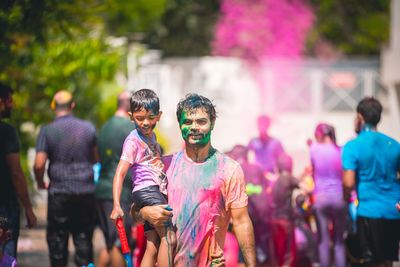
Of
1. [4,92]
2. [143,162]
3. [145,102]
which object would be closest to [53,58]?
[4,92]

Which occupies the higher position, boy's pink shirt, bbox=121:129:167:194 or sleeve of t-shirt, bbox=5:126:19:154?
sleeve of t-shirt, bbox=5:126:19:154

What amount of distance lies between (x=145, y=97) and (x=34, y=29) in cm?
432

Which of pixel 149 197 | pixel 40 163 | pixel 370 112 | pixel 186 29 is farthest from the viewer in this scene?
pixel 186 29

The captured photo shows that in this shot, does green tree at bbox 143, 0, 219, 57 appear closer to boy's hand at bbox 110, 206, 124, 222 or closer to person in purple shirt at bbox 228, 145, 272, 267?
person in purple shirt at bbox 228, 145, 272, 267

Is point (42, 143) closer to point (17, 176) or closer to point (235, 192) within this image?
point (17, 176)

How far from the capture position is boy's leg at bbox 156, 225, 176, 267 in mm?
→ 6770

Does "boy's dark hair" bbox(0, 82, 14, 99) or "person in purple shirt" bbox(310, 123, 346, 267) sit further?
"person in purple shirt" bbox(310, 123, 346, 267)

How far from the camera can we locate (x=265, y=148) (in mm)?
12391

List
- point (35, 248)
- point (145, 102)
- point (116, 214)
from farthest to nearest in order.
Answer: point (35, 248) → point (145, 102) → point (116, 214)

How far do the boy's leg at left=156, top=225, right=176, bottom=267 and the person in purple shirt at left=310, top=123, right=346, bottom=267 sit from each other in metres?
4.41

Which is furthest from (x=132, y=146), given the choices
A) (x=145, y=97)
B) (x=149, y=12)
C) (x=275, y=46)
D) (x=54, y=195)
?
(x=275, y=46)

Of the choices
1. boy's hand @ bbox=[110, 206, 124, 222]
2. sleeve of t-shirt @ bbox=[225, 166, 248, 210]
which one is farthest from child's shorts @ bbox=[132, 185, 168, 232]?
sleeve of t-shirt @ bbox=[225, 166, 248, 210]

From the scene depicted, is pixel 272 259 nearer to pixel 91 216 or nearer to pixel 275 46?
pixel 91 216

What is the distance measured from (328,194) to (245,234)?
4.29 meters
